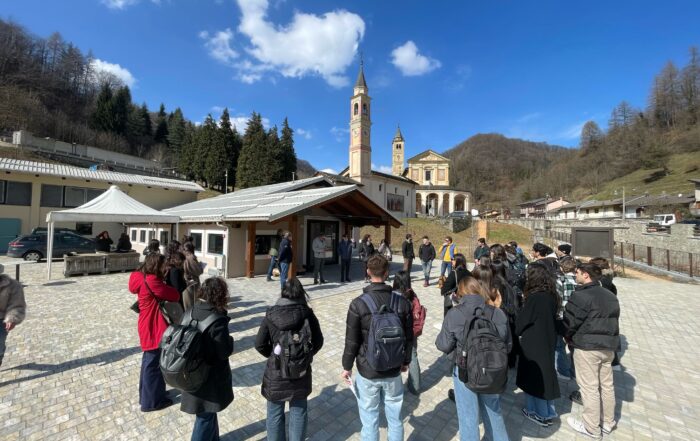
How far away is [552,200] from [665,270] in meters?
60.5

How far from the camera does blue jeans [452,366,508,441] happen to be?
8.65 ft

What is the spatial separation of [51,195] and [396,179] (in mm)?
38359

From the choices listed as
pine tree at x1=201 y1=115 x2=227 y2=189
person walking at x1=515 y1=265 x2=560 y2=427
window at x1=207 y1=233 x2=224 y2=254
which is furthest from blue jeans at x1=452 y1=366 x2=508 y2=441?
pine tree at x1=201 y1=115 x2=227 y2=189

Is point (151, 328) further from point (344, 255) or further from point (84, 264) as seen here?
point (84, 264)

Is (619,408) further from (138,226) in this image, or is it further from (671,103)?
(671,103)

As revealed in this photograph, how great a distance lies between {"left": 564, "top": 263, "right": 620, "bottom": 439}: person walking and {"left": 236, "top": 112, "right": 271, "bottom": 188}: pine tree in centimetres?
4224

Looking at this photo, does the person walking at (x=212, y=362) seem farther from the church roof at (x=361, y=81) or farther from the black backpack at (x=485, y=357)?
the church roof at (x=361, y=81)

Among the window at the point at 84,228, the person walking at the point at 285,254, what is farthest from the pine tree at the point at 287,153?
the person walking at the point at 285,254

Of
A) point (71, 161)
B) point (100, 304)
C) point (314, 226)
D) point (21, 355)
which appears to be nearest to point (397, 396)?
point (21, 355)

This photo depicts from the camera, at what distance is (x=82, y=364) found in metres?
4.52

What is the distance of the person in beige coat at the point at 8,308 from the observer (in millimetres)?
3350

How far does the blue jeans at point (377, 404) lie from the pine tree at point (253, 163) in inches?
1661

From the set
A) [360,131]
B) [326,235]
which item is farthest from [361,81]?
[326,235]

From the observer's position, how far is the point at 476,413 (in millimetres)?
2707
